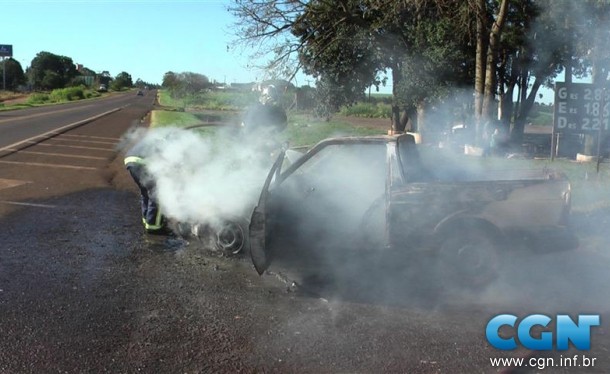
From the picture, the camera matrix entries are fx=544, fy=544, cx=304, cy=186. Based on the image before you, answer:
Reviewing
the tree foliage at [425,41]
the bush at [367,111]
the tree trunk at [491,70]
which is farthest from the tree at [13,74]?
the tree trunk at [491,70]

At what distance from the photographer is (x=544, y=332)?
393 cm

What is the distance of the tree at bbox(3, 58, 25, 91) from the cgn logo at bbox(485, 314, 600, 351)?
11983 centimetres

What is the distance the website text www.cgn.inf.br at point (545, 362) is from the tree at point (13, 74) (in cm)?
12023

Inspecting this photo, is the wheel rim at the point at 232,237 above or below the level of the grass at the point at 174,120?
below

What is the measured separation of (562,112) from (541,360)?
6.65 m

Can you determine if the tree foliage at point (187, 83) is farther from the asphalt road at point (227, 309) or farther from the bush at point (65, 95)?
the asphalt road at point (227, 309)

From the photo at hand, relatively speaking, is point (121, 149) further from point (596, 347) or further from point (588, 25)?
point (596, 347)

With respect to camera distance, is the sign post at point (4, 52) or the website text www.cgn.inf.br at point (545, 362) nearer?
the website text www.cgn.inf.br at point (545, 362)

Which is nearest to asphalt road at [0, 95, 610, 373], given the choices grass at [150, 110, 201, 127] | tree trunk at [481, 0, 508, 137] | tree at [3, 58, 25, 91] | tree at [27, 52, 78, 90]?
tree trunk at [481, 0, 508, 137]

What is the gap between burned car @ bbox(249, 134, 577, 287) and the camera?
4789 mm

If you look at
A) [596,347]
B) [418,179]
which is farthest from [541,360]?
[418,179]

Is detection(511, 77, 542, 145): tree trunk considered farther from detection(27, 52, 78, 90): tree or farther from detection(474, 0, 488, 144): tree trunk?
detection(27, 52, 78, 90): tree

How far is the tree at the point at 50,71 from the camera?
113 meters

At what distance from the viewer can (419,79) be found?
14.8 meters
